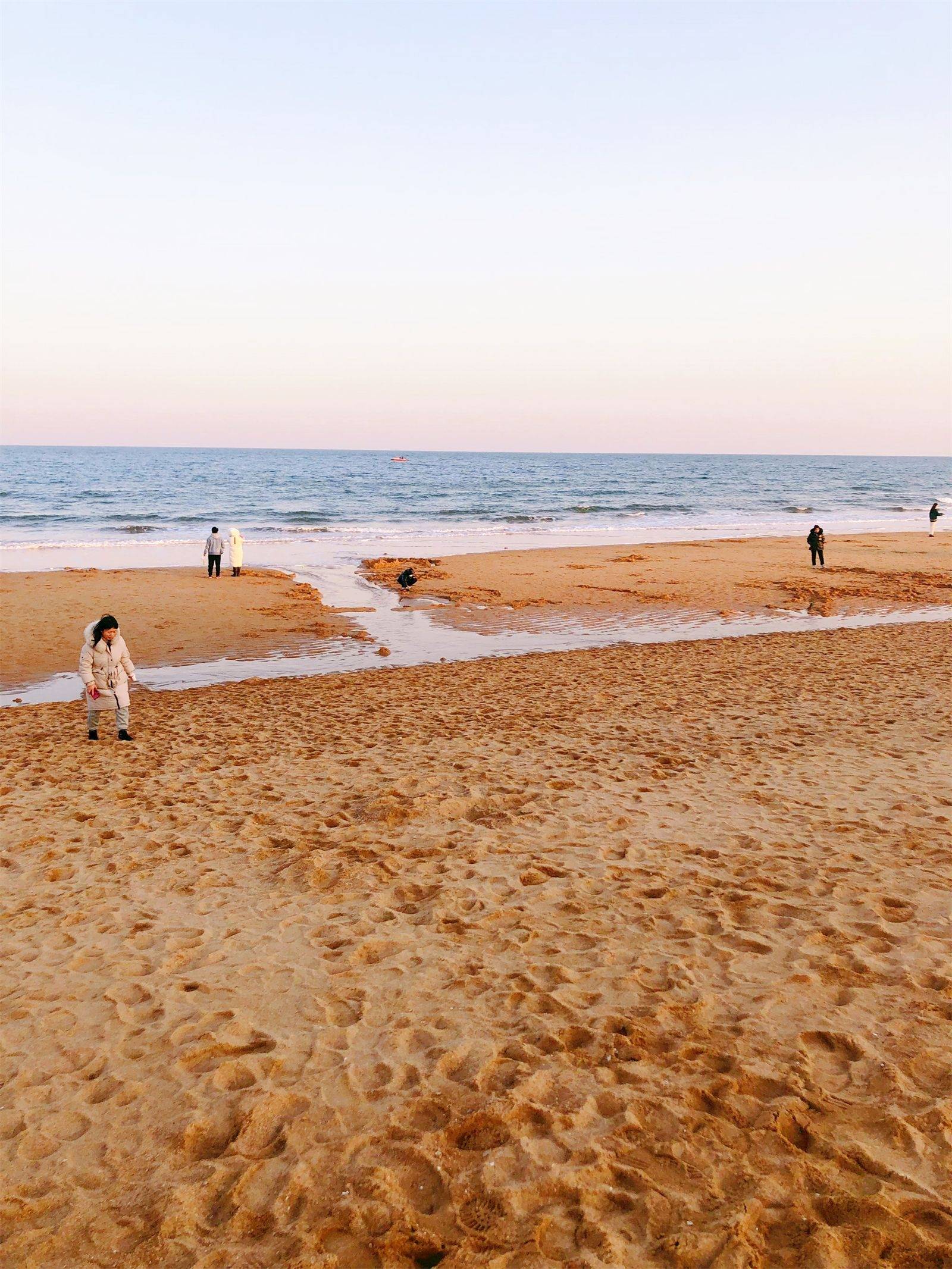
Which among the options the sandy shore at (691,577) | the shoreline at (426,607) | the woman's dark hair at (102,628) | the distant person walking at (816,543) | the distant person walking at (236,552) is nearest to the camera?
the woman's dark hair at (102,628)

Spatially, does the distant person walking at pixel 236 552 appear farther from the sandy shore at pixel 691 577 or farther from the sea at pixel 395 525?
the sandy shore at pixel 691 577

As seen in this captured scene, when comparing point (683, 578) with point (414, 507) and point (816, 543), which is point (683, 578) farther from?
point (414, 507)

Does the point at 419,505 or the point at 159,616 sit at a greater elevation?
the point at 419,505

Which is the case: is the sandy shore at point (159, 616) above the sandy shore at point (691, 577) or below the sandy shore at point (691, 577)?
below

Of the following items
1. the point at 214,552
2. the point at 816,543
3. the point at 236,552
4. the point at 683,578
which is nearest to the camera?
the point at 214,552

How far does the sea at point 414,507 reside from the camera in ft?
123

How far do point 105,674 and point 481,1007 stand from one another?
6.89 metres

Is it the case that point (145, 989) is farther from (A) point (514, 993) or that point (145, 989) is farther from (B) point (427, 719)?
(B) point (427, 719)

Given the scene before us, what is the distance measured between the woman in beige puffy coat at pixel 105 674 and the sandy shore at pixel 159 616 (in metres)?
4.46

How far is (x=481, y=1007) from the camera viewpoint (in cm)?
447

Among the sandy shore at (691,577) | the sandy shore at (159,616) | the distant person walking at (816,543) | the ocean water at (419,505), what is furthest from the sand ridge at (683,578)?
the ocean water at (419,505)

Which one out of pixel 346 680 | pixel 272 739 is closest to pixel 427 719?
→ pixel 272 739

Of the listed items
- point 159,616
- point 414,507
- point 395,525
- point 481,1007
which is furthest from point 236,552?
point 414,507

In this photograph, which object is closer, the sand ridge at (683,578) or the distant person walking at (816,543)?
the sand ridge at (683,578)
